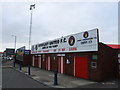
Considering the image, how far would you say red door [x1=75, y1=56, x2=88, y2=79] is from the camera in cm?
1600

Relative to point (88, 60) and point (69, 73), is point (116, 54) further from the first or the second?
point (69, 73)

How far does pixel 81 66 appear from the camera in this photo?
16.7 m

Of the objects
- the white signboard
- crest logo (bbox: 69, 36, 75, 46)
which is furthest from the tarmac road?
crest logo (bbox: 69, 36, 75, 46)

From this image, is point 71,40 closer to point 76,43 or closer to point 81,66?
point 76,43

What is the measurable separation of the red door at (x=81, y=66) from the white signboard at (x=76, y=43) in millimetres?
939

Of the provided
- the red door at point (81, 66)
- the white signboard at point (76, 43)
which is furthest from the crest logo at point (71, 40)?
the red door at point (81, 66)

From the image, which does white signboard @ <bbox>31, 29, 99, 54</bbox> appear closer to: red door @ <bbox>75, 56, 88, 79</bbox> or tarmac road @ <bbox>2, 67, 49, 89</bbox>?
red door @ <bbox>75, 56, 88, 79</bbox>

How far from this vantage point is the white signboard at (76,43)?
1464 cm

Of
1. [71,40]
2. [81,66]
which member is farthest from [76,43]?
[81,66]

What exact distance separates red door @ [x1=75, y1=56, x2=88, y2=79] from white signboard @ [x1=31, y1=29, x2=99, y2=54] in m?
0.94

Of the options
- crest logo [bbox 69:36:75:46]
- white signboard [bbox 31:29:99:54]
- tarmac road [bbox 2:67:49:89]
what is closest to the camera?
tarmac road [bbox 2:67:49:89]

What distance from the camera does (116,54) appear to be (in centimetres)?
1593

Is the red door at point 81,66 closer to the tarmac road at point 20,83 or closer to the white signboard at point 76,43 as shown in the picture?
the white signboard at point 76,43

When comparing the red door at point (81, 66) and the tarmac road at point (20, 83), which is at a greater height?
the red door at point (81, 66)
